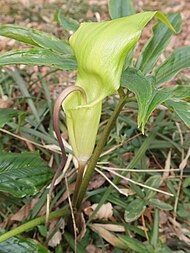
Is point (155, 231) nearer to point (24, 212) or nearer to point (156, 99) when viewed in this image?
point (24, 212)

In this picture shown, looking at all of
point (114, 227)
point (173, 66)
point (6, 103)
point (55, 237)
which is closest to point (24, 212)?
point (55, 237)

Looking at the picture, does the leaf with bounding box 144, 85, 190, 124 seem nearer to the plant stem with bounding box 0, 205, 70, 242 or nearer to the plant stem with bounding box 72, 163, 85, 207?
the plant stem with bounding box 72, 163, 85, 207

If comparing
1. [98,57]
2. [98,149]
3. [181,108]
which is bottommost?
[98,149]

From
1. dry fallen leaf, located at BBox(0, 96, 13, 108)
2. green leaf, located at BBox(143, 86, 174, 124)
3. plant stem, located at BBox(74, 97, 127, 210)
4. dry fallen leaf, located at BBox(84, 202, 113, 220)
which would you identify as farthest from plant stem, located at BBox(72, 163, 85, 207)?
dry fallen leaf, located at BBox(0, 96, 13, 108)

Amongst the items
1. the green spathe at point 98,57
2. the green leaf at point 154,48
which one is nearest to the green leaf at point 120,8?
the green leaf at point 154,48

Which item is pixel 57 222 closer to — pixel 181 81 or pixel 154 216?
pixel 154 216

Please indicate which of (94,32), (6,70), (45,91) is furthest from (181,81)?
(94,32)

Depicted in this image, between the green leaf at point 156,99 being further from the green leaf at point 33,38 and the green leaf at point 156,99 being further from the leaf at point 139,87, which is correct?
the green leaf at point 33,38

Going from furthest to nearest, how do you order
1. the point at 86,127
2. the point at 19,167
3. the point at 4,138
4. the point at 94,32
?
the point at 4,138 → the point at 19,167 → the point at 86,127 → the point at 94,32
